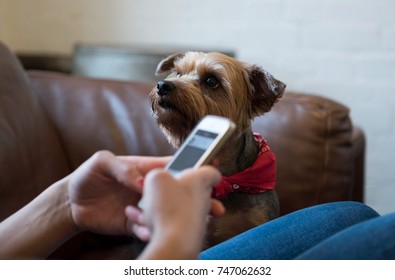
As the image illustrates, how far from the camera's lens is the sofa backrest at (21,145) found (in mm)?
1224

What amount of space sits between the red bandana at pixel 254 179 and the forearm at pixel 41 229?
368mm

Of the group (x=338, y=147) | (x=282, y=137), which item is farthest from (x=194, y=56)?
(x=338, y=147)

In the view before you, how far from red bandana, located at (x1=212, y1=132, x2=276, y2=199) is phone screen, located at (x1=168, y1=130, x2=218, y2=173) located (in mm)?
427

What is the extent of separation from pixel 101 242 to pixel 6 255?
1.76ft

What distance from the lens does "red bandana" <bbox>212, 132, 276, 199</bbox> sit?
3.57 ft

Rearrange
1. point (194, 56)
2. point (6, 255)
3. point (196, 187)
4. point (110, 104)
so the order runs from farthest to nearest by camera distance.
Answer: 1. point (110, 104)
2. point (194, 56)
3. point (6, 255)
4. point (196, 187)

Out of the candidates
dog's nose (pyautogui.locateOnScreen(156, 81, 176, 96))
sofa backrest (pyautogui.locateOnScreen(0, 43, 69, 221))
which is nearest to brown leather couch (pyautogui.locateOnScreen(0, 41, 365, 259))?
sofa backrest (pyautogui.locateOnScreen(0, 43, 69, 221))

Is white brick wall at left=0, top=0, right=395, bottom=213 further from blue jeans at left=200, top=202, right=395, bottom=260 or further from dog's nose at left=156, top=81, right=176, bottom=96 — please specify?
blue jeans at left=200, top=202, right=395, bottom=260

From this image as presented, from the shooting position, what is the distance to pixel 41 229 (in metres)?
0.81

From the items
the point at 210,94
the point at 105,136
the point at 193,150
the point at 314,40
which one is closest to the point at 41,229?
the point at 193,150

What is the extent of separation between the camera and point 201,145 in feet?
2.15

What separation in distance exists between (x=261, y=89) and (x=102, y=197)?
522mm

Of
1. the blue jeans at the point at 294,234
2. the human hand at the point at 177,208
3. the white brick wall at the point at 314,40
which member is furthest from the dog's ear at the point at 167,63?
the white brick wall at the point at 314,40
